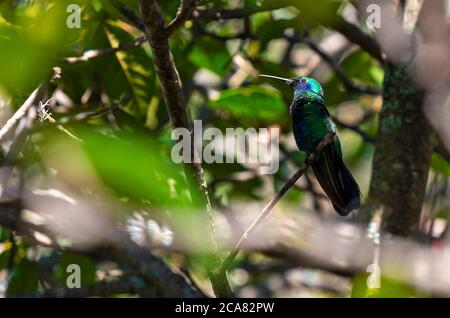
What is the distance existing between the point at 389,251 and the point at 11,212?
1601 millimetres

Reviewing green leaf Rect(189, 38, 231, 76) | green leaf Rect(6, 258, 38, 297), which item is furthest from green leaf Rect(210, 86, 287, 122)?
green leaf Rect(6, 258, 38, 297)

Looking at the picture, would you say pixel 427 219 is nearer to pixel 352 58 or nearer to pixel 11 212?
pixel 352 58

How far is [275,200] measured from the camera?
2.23 meters

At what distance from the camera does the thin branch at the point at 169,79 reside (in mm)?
2148

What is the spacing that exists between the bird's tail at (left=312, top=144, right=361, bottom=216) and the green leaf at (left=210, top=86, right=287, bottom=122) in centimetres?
95

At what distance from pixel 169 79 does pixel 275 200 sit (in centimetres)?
43

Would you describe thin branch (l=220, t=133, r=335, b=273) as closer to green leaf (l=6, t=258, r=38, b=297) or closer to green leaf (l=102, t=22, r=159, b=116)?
green leaf (l=102, t=22, r=159, b=116)

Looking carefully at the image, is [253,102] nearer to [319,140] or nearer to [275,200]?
[319,140]

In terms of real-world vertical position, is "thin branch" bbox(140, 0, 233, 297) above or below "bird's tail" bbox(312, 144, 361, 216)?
above

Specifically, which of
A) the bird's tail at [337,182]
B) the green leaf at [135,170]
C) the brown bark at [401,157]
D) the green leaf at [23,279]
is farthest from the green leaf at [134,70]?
the bird's tail at [337,182]

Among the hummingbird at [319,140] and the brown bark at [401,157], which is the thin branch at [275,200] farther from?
the brown bark at [401,157]

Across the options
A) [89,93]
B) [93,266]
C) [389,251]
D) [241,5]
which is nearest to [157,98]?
[89,93]

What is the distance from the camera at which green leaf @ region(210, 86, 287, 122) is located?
3578 mm

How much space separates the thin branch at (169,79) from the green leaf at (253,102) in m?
1.18
